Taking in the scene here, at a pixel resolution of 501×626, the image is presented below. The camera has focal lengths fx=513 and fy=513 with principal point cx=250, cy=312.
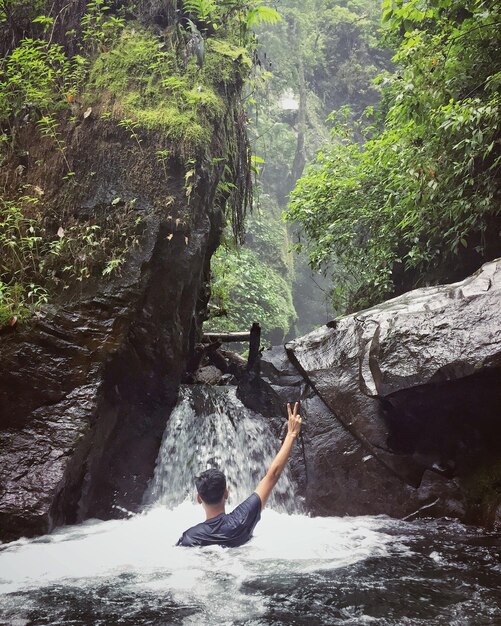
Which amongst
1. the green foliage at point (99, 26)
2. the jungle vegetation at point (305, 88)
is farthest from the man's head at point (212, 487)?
the jungle vegetation at point (305, 88)

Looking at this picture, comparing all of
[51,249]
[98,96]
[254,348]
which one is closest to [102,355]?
[51,249]

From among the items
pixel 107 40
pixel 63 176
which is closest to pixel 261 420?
pixel 63 176

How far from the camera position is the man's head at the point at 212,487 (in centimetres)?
426

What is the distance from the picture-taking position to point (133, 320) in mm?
6211

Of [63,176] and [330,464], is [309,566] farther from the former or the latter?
[63,176]

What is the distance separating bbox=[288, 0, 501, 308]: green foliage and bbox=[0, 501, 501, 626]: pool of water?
14.4 ft

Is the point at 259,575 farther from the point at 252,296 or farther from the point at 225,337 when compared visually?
the point at 252,296

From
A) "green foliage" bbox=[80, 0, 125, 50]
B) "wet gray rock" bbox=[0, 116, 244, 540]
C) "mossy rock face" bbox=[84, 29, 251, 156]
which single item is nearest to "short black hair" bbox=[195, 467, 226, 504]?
"wet gray rock" bbox=[0, 116, 244, 540]

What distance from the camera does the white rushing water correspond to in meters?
3.40

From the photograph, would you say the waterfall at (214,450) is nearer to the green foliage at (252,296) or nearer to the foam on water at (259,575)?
the foam on water at (259,575)

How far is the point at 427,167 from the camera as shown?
7.24 m

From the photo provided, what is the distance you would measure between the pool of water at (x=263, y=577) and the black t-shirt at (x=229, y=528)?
8cm

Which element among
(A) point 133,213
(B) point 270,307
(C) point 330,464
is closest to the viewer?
(C) point 330,464

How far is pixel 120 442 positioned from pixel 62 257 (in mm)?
2409
